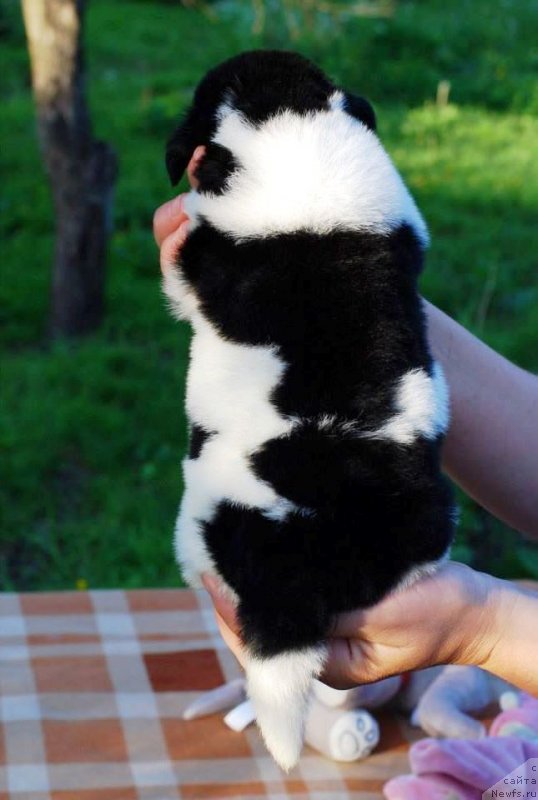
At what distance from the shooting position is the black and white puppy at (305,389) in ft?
3.85

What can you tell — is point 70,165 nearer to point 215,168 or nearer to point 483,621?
point 215,168

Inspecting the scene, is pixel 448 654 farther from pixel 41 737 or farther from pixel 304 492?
pixel 41 737

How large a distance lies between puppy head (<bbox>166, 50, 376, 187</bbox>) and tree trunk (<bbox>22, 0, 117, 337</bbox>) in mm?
2333

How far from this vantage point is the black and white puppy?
1.17 m

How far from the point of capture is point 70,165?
11.9 feet

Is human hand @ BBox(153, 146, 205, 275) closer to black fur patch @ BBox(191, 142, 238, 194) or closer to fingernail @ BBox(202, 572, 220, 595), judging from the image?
black fur patch @ BBox(191, 142, 238, 194)

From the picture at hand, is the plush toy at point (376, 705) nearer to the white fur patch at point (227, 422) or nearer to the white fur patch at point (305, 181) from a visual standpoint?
the white fur patch at point (227, 422)

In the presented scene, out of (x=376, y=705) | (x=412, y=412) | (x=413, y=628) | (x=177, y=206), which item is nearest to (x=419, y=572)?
(x=413, y=628)

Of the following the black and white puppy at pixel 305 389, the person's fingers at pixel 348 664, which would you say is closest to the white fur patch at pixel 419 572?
the black and white puppy at pixel 305 389

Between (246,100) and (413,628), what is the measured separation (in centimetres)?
65

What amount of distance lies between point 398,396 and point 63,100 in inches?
105

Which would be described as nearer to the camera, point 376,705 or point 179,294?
point 179,294

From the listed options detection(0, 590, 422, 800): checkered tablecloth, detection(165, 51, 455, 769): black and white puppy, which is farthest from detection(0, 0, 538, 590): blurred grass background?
detection(165, 51, 455, 769): black and white puppy

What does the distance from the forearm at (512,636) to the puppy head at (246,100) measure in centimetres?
64
